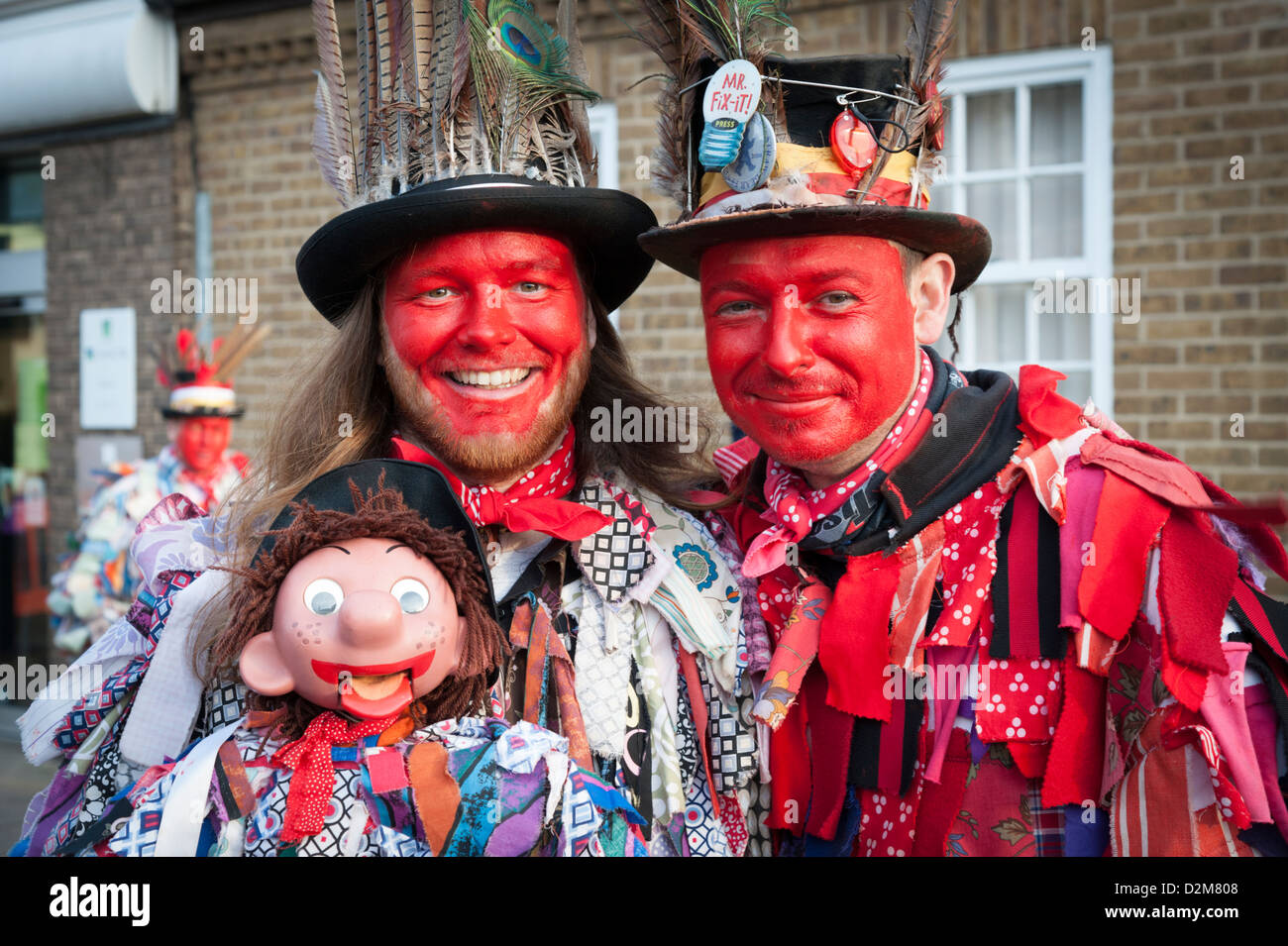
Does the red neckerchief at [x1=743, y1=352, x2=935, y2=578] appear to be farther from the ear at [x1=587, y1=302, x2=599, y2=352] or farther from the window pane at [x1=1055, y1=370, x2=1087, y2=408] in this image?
the window pane at [x1=1055, y1=370, x2=1087, y2=408]

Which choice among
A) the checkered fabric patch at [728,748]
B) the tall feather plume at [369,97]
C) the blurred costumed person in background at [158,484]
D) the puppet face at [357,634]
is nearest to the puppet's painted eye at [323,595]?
the puppet face at [357,634]

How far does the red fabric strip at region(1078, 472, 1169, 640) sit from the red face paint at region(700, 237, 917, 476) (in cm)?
48

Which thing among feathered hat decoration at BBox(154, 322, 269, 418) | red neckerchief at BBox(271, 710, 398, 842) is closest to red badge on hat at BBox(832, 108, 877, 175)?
red neckerchief at BBox(271, 710, 398, 842)

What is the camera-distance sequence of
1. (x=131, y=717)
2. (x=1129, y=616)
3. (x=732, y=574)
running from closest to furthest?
(x=1129, y=616) < (x=131, y=717) < (x=732, y=574)

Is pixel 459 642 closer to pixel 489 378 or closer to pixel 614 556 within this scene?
pixel 614 556

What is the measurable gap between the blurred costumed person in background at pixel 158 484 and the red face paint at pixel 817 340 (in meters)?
3.56

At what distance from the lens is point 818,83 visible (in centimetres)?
217

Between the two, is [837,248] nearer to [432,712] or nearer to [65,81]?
[432,712]

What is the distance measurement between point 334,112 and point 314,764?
5.07 ft

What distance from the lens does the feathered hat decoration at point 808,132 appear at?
2.11 metres

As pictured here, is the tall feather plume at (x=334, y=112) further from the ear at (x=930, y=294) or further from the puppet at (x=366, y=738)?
the ear at (x=930, y=294)
